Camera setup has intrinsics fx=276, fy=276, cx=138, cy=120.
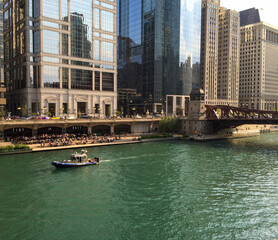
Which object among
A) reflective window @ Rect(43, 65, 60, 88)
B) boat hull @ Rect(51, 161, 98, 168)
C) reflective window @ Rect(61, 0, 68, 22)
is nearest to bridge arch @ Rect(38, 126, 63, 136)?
reflective window @ Rect(43, 65, 60, 88)

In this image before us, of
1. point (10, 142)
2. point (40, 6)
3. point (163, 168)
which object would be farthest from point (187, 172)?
point (40, 6)

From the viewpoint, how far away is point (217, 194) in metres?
44.1

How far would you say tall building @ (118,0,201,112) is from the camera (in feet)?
548

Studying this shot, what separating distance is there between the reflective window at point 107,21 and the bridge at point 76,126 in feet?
154

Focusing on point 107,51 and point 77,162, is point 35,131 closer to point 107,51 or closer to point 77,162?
point 77,162

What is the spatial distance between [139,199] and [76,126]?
208ft

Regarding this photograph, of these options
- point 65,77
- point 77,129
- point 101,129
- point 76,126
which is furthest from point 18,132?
point 65,77

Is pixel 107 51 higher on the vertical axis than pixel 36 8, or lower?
lower

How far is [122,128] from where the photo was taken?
114 metres

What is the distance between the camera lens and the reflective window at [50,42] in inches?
4338

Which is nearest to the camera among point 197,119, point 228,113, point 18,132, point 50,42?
point 18,132

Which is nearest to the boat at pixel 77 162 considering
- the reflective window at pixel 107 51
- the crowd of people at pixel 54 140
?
the crowd of people at pixel 54 140

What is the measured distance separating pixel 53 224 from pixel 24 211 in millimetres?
5891

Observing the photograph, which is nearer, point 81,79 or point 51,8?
point 51,8
